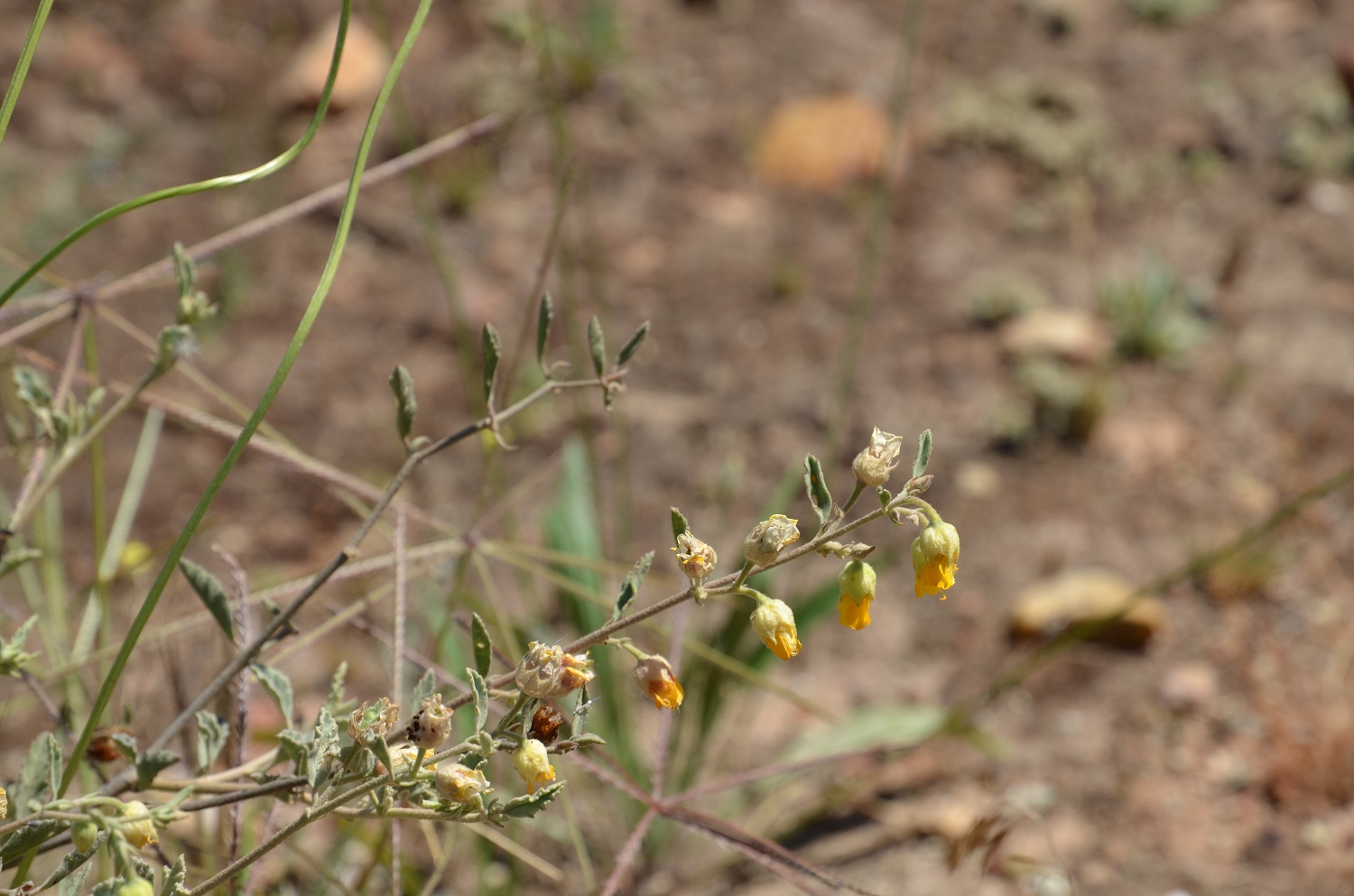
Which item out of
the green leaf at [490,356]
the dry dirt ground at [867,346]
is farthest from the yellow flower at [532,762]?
the dry dirt ground at [867,346]

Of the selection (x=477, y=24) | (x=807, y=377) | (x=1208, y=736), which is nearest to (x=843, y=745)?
(x=1208, y=736)

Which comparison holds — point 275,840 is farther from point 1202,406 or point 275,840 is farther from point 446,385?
point 1202,406

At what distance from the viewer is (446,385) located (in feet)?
8.27

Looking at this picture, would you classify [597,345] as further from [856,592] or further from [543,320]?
[856,592]

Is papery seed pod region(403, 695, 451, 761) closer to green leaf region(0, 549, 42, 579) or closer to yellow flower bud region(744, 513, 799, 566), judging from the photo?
yellow flower bud region(744, 513, 799, 566)

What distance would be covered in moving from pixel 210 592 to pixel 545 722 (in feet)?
0.77

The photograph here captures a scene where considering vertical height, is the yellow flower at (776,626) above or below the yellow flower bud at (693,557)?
below

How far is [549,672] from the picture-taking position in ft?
1.82

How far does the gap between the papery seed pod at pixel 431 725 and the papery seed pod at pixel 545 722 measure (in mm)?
73

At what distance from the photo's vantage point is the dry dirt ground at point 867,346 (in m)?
1.74

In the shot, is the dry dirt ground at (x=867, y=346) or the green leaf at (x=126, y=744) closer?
the green leaf at (x=126, y=744)

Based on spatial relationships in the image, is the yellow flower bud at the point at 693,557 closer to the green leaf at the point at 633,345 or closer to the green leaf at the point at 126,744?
the green leaf at the point at 633,345

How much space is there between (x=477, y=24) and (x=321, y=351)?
1.35 metres

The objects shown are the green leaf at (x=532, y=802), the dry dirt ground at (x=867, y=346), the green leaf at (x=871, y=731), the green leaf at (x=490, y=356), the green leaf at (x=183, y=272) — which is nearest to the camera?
the green leaf at (x=532, y=802)
